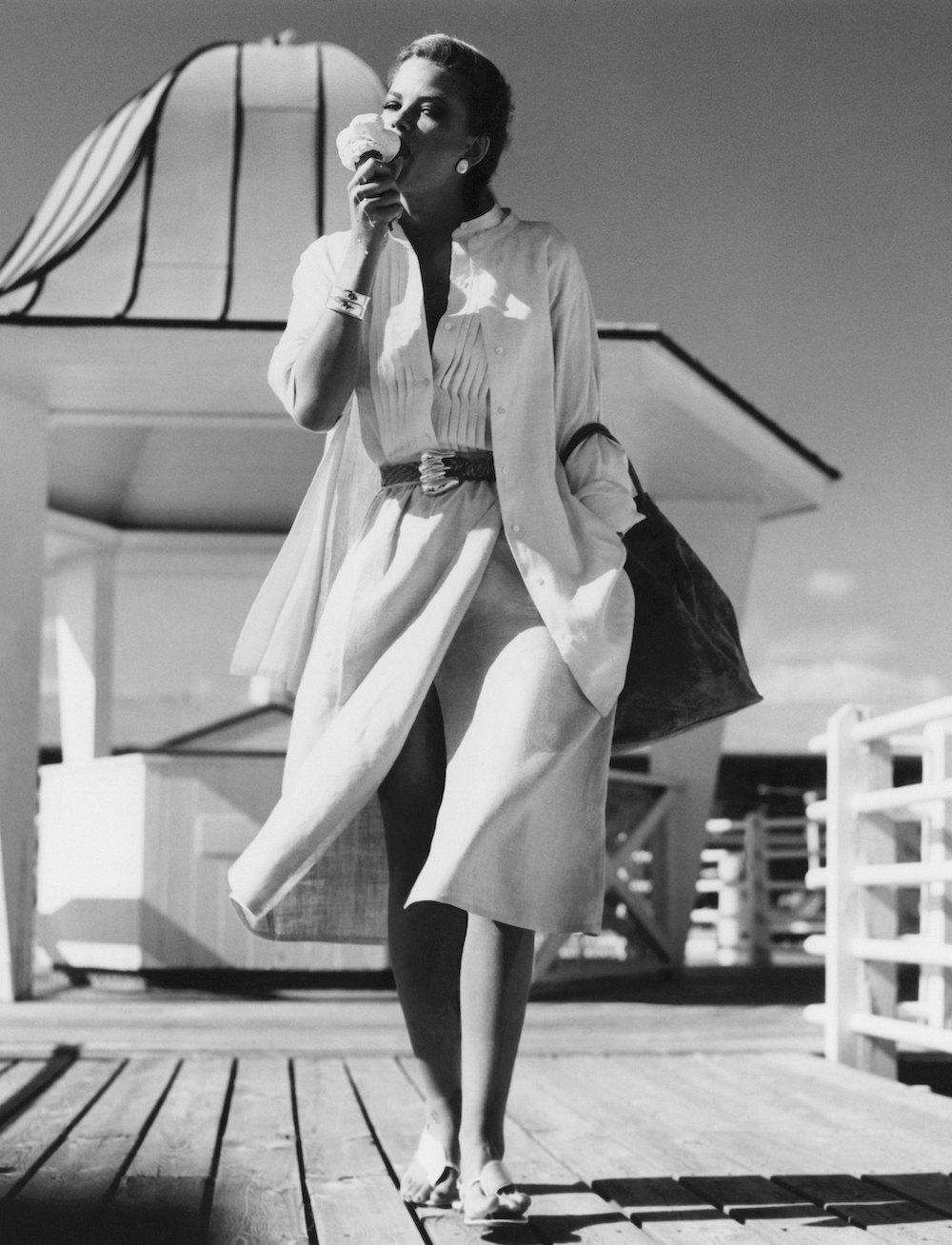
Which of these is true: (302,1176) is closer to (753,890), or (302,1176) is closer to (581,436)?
(581,436)

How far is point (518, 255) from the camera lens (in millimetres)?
2590

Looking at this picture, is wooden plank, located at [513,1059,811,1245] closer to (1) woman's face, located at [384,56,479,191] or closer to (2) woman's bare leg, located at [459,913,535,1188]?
(2) woman's bare leg, located at [459,913,535,1188]

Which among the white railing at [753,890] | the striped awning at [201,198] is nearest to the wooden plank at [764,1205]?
the striped awning at [201,198]

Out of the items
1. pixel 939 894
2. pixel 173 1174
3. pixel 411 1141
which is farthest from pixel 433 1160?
pixel 939 894

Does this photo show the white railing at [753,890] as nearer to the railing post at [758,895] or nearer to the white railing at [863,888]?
the railing post at [758,895]

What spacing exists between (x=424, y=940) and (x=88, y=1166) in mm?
822

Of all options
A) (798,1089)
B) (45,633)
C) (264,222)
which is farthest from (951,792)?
(45,633)

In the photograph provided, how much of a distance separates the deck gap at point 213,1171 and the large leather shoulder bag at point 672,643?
36.4 inches

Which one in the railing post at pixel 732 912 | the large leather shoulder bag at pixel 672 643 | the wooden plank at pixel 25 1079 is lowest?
the railing post at pixel 732 912

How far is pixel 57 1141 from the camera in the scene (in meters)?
3.25

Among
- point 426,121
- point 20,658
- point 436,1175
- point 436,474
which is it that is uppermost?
point 426,121

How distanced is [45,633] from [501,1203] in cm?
2022

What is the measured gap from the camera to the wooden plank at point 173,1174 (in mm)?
2406

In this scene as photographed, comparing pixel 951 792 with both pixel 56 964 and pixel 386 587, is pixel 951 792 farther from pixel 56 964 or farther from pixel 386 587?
pixel 56 964
